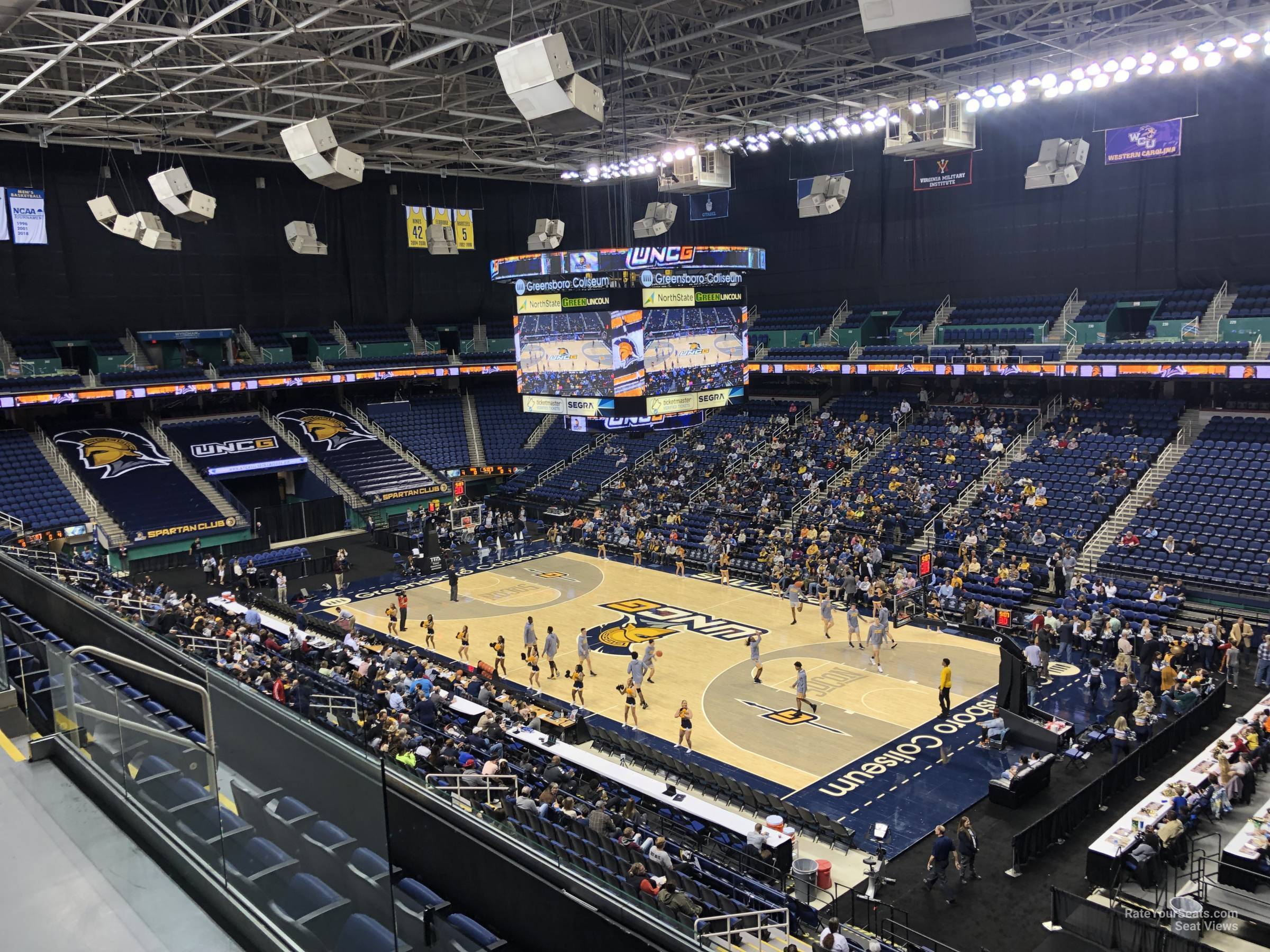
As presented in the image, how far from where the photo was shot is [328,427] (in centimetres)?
4131

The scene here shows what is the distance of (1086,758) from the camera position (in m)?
16.2

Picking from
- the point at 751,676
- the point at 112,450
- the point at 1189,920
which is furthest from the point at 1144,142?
the point at 112,450

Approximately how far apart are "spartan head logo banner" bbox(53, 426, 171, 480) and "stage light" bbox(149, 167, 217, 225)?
11810 mm

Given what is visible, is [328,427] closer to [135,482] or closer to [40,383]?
[135,482]

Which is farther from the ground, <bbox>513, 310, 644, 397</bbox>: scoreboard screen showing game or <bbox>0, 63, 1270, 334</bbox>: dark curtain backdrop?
<bbox>0, 63, 1270, 334</bbox>: dark curtain backdrop

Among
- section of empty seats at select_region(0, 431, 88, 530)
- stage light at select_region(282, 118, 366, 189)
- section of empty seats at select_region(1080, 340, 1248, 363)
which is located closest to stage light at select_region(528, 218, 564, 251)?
stage light at select_region(282, 118, 366, 189)

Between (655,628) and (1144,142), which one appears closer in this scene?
(655,628)

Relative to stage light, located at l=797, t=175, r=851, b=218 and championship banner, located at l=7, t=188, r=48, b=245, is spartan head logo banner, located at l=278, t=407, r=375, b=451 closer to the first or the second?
championship banner, located at l=7, t=188, r=48, b=245

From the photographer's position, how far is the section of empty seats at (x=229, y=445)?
3700 centimetres

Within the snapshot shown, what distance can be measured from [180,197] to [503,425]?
20.3 m

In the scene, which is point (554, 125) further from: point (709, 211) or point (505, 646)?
point (709, 211)

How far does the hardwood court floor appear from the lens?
59.4 feet

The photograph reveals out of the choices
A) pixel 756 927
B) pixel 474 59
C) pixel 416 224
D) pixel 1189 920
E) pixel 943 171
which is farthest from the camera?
pixel 416 224

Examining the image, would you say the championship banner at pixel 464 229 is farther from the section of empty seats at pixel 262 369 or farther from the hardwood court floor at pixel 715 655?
the hardwood court floor at pixel 715 655
